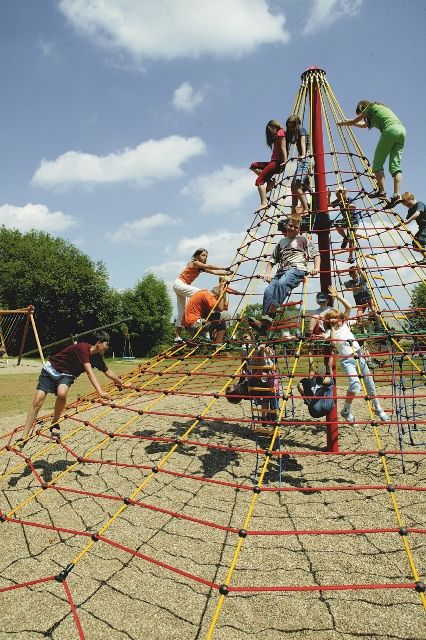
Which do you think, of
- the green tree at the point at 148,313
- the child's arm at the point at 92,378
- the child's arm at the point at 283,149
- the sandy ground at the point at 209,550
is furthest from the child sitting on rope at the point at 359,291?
the green tree at the point at 148,313

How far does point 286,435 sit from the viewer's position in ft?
24.1

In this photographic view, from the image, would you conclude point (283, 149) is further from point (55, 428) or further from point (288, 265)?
point (55, 428)

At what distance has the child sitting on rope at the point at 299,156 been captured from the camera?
5930mm

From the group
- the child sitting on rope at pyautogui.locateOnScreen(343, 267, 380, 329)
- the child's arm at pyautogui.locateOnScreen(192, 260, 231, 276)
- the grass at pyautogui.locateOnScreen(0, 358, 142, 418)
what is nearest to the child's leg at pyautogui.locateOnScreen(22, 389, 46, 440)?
the child's arm at pyautogui.locateOnScreen(192, 260, 231, 276)

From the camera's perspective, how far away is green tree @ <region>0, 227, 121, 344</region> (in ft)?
114

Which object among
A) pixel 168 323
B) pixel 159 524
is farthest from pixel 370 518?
pixel 168 323

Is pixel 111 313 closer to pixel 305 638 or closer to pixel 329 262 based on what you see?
pixel 329 262

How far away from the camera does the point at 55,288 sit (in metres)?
34.5

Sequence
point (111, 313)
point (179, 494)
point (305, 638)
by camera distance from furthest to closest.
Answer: point (111, 313) → point (179, 494) → point (305, 638)

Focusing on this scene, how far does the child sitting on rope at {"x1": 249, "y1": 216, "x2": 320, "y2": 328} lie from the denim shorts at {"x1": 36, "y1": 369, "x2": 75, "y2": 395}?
254cm

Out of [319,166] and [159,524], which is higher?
[319,166]

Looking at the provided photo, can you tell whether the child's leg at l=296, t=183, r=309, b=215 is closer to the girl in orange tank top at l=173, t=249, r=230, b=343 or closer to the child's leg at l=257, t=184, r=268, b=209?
the child's leg at l=257, t=184, r=268, b=209

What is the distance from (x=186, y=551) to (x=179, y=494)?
1.22 m

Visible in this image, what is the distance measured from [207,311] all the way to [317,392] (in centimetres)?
177
